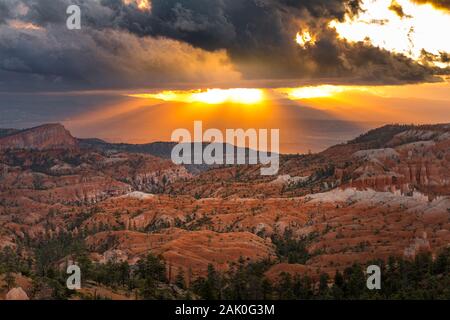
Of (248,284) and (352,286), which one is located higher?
(352,286)

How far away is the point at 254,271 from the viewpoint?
184 m

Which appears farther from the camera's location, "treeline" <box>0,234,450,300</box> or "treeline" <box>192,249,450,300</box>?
"treeline" <box>192,249,450,300</box>

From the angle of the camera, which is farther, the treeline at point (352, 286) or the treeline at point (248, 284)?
the treeline at point (352, 286)

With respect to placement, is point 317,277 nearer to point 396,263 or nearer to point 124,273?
point 396,263

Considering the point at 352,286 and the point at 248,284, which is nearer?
the point at 352,286

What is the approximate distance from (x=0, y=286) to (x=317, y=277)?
3627 inches

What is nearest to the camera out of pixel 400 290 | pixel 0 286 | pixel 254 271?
pixel 0 286
